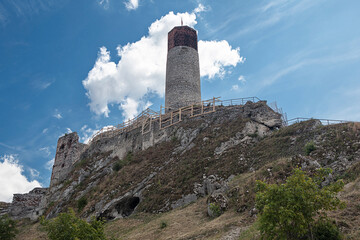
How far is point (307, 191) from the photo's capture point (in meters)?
9.52

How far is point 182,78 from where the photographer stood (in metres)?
39.4

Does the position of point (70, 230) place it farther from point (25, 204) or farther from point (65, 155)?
point (65, 155)

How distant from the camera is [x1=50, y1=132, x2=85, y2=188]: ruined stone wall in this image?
1674 inches

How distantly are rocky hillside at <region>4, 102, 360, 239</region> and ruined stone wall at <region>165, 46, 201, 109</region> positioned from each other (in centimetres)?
536

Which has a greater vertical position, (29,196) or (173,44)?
(173,44)

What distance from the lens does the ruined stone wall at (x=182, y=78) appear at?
38.4 metres

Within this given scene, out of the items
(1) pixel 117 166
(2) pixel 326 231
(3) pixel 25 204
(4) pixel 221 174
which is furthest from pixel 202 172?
(3) pixel 25 204

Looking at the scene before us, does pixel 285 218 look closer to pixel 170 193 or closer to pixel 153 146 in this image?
pixel 170 193

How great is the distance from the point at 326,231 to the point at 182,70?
31.8m

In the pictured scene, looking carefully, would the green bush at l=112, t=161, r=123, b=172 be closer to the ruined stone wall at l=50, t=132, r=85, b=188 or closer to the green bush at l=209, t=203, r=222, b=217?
the ruined stone wall at l=50, t=132, r=85, b=188

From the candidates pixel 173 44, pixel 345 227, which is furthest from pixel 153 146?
pixel 345 227

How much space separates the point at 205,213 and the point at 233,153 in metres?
7.78

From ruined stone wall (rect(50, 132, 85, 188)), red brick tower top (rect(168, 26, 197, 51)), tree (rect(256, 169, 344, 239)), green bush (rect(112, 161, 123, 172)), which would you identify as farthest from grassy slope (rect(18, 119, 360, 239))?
red brick tower top (rect(168, 26, 197, 51))

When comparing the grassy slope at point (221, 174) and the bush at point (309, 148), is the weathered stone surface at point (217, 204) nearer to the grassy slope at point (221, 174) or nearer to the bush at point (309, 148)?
the grassy slope at point (221, 174)
